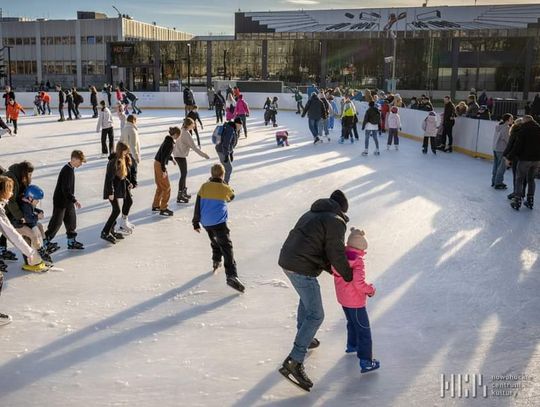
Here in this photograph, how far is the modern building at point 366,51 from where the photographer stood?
133 ft

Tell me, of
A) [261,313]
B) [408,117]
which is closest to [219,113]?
[408,117]

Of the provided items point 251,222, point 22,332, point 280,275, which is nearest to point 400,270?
point 280,275

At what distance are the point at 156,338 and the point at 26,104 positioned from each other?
2894 cm

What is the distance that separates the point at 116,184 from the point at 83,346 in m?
2.86

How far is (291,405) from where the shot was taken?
11.4 feet

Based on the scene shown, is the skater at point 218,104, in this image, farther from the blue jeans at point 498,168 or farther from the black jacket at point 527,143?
the black jacket at point 527,143

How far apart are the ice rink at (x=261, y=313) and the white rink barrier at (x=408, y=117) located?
509 centimetres

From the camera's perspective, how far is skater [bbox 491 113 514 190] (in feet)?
31.8

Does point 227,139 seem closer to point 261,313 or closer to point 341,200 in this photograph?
point 261,313

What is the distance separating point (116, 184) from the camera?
6723mm

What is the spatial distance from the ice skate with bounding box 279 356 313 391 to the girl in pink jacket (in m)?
0.44

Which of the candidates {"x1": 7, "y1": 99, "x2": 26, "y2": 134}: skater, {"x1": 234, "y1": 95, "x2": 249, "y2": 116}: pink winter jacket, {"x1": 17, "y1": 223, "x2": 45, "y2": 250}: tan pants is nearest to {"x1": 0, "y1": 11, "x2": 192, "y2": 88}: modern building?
{"x1": 7, "y1": 99, "x2": 26, "y2": 134}: skater

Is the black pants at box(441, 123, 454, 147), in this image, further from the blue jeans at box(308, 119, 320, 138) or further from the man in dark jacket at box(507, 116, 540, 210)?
the man in dark jacket at box(507, 116, 540, 210)

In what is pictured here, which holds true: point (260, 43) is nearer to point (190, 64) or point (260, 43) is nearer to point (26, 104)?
point (190, 64)
